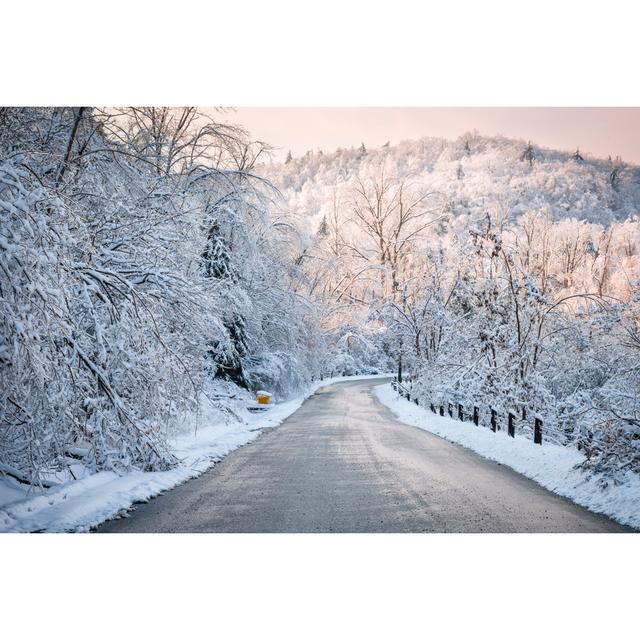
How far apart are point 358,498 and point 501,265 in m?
7.50

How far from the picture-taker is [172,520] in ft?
14.2

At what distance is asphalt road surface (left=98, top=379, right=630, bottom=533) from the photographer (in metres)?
4.30

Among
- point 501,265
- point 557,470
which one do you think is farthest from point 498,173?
point 557,470

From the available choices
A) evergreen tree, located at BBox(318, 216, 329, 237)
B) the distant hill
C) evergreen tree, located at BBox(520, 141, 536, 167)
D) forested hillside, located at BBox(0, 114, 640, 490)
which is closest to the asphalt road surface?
forested hillside, located at BBox(0, 114, 640, 490)

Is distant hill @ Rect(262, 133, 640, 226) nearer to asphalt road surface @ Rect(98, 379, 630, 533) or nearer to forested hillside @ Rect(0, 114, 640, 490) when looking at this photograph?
forested hillside @ Rect(0, 114, 640, 490)

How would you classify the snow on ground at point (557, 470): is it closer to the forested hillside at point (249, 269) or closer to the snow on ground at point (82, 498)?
the forested hillside at point (249, 269)

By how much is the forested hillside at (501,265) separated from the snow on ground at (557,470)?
0.80 ft

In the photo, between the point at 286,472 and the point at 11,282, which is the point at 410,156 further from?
the point at 11,282

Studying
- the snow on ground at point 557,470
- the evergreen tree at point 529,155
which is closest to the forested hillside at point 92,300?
the snow on ground at point 557,470

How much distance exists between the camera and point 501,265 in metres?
10.8

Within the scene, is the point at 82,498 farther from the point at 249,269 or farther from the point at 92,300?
the point at 249,269
